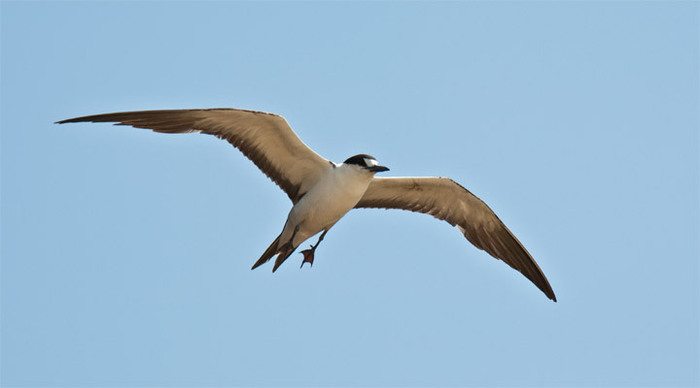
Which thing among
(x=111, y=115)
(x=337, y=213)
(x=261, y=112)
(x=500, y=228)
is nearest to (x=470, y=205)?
(x=500, y=228)

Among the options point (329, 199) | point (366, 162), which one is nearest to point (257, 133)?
point (329, 199)

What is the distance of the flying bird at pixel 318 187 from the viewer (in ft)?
51.4

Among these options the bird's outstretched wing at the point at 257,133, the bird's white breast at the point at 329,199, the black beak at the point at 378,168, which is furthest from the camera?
the bird's white breast at the point at 329,199

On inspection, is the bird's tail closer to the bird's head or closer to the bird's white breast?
the bird's white breast

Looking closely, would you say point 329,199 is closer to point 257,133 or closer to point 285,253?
point 285,253

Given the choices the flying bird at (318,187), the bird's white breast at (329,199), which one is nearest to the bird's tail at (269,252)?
the flying bird at (318,187)

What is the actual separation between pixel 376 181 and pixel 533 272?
282cm

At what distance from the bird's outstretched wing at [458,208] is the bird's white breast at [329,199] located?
88 centimetres

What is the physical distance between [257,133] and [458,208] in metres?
3.47

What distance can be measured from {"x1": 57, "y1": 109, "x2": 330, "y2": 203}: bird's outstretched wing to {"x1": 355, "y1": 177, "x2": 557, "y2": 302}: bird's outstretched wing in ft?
3.49

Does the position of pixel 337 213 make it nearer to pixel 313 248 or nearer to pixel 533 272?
pixel 313 248

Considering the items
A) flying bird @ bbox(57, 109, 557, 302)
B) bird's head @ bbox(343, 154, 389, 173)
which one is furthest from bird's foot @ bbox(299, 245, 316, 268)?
bird's head @ bbox(343, 154, 389, 173)

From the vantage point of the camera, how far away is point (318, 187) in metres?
16.4

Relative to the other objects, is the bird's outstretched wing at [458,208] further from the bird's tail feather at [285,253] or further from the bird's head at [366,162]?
the bird's tail feather at [285,253]
